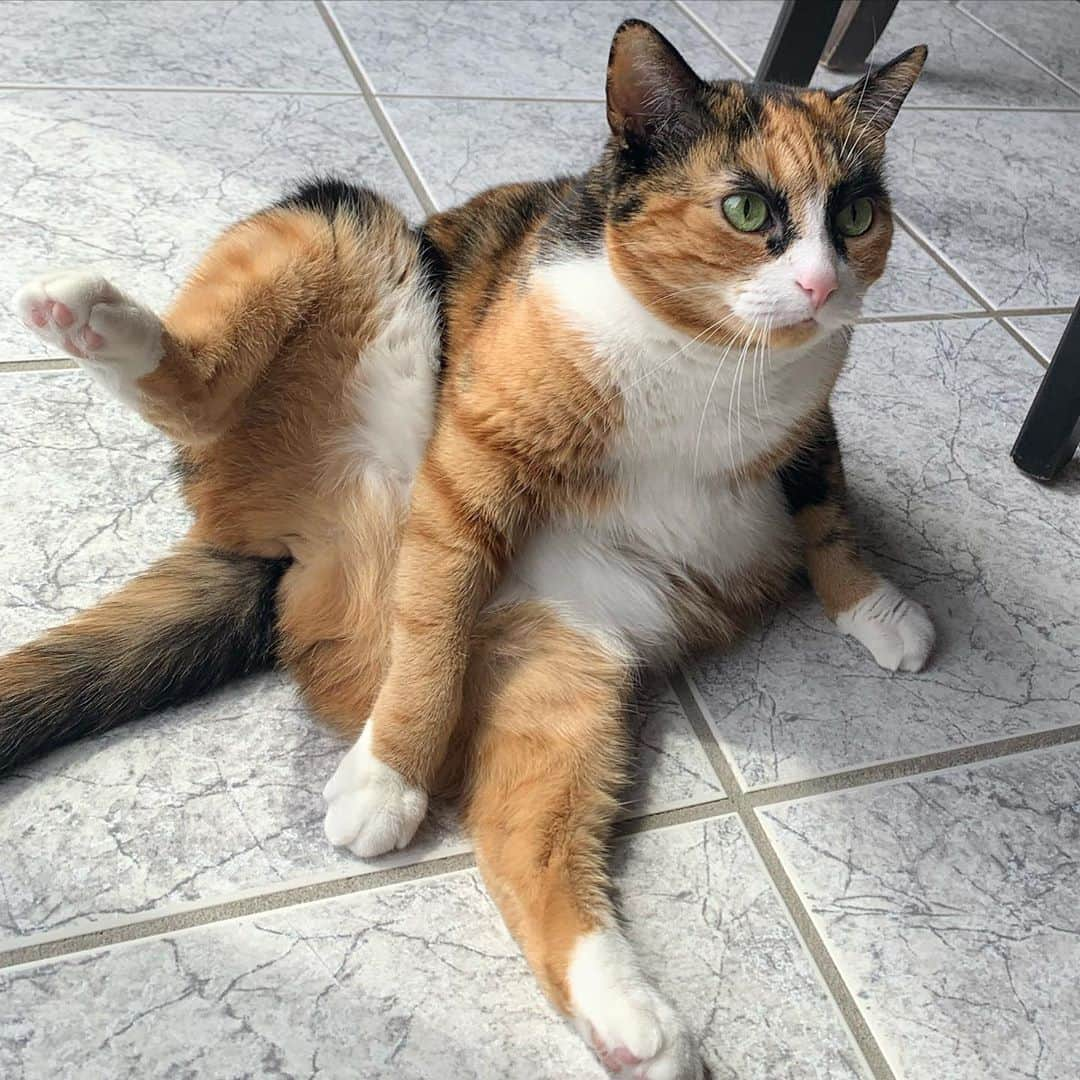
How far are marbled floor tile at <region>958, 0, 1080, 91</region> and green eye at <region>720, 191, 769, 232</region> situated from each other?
1.87 metres

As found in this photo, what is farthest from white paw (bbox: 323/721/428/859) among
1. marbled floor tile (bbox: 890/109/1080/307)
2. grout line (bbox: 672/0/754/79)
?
grout line (bbox: 672/0/754/79)

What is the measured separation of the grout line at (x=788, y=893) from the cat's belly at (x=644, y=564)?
0.07 m

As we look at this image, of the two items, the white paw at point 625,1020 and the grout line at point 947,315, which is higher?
the grout line at point 947,315

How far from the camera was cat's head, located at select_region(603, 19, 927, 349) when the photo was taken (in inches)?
38.9

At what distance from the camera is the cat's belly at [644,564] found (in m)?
1.16

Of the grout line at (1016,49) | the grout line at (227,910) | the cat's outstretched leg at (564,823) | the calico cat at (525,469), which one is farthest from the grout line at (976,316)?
the grout line at (227,910)

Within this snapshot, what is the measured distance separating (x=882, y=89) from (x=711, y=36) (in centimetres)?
141

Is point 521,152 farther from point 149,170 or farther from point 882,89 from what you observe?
point 882,89

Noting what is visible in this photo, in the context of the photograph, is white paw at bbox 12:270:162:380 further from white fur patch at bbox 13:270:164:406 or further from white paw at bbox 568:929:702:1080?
white paw at bbox 568:929:702:1080

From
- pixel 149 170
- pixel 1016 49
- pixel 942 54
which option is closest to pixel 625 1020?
pixel 149 170

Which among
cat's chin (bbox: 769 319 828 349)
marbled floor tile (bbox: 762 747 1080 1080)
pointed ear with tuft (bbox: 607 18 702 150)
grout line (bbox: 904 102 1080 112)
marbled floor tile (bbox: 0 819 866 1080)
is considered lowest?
marbled floor tile (bbox: 0 819 866 1080)

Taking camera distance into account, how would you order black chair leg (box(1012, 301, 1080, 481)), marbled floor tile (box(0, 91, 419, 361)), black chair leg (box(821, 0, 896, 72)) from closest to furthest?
black chair leg (box(1012, 301, 1080, 481)) → marbled floor tile (box(0, 91, 419, 361)) → black chair leg (box(821, 0, 896, 72))

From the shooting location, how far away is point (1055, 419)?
1462 millimetres

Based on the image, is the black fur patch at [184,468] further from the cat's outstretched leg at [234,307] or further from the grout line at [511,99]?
the grout line at [511,99]
